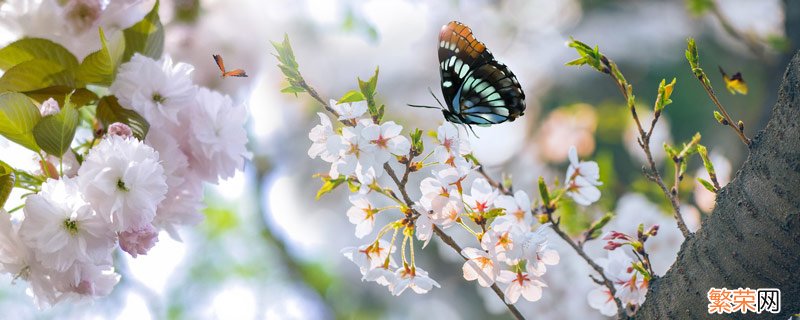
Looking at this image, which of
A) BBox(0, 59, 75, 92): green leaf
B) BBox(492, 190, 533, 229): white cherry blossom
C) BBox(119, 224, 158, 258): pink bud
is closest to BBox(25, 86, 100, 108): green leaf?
BBox(0, 59, 75, 92): green leaf

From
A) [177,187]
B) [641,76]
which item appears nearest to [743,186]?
[177,187]

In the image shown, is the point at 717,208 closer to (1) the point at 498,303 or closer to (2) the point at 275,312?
(1) the point at 498,303

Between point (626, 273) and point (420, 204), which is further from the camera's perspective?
Answer: point (626, 273)

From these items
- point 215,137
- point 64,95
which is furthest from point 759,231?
point 64,95

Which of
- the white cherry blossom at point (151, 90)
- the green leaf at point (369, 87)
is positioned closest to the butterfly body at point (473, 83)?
the green leaf at point (369, 87)

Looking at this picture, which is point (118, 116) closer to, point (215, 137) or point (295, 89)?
point (215, 137)

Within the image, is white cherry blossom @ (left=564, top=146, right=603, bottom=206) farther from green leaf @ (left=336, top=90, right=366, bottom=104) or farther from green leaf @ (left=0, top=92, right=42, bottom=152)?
green leaf @ (left=0, top=92, right=42, bottom=152)

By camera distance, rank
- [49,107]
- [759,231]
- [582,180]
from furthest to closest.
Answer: [582,180]
[49,107]
[759,231]
